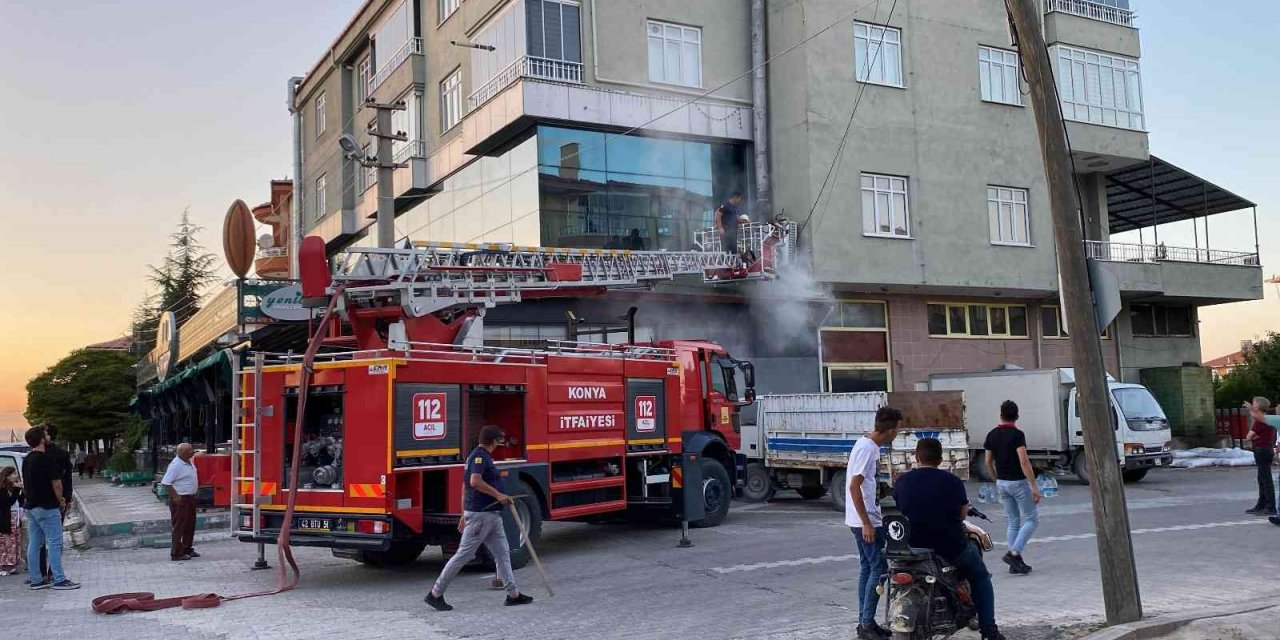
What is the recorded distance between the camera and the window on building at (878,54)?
26141 mm

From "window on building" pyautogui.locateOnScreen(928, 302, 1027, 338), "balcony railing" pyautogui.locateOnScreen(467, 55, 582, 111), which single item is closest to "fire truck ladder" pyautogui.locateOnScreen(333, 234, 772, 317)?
"balcony railing" pyautogui.locateOnScreen(467, 55, 582, 111)

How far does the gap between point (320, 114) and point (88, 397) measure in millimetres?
20832

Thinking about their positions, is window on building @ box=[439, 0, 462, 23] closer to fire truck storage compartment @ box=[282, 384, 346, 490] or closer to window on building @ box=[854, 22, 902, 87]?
window on building @ box=[854, 22, 902, 87]

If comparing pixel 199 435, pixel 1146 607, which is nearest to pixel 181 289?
pixel 199 435

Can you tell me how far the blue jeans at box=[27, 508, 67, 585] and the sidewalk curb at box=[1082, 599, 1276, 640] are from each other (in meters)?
10.5

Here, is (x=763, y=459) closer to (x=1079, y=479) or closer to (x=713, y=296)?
(x=713, y=296)

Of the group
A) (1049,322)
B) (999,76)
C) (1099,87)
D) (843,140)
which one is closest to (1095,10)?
(1099,87)

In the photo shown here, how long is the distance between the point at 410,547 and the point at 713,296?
13146 mm

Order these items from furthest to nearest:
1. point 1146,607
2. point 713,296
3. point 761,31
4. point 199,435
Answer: point 199,435 < point 761,31 < point 713,296 < point 1146,607

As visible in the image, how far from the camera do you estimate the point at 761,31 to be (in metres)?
26.0

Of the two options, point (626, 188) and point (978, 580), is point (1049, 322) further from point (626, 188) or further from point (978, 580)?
point (978, 580)

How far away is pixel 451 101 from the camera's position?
27234mm

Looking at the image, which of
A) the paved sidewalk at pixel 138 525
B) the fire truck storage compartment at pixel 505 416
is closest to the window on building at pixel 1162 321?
the fire truck storage compartment at pixel 505 416

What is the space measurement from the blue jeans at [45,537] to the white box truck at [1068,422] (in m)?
16.4
